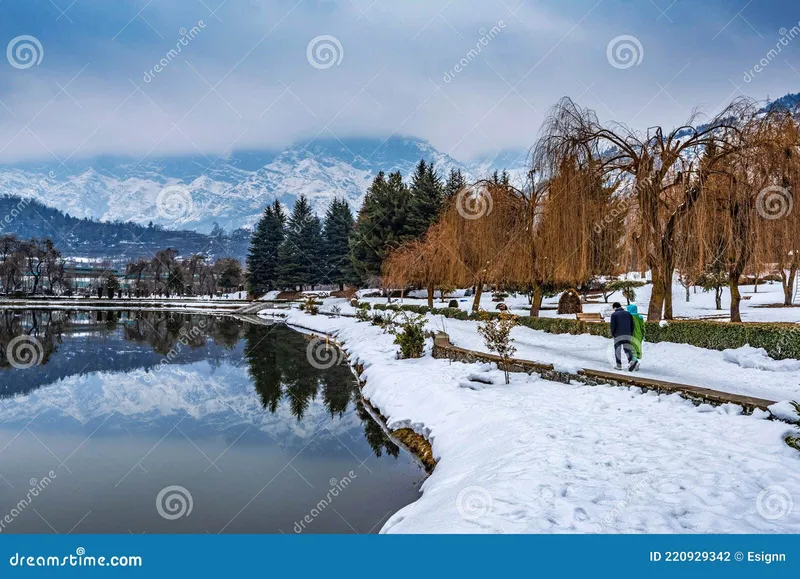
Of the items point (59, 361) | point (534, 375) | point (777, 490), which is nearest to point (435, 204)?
point (59, 361)

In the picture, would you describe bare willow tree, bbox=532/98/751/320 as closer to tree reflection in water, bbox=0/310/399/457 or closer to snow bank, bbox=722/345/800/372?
snow bank, bbox=722/345/800/372

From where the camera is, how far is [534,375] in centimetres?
1171

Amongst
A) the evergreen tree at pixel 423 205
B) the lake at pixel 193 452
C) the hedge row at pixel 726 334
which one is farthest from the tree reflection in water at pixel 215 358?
the evergreen tree at pixel 423 205

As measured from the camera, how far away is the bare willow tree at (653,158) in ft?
43.9

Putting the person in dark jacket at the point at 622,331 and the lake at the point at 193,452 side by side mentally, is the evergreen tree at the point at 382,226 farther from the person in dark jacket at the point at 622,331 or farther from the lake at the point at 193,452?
the person in dark jacket at the point at 622,331

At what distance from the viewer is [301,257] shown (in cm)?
6450

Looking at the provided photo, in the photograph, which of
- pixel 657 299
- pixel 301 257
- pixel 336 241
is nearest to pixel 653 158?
pixel 657 299

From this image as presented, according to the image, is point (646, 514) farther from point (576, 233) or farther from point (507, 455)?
point (576, 233)

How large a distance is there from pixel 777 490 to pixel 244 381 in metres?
14.8

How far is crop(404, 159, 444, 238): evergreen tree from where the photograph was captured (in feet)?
149

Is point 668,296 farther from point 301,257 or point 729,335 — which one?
point 301,257

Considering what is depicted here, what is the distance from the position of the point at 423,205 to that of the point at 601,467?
4104 centimetres

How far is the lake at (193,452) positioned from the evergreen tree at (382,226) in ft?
87.6

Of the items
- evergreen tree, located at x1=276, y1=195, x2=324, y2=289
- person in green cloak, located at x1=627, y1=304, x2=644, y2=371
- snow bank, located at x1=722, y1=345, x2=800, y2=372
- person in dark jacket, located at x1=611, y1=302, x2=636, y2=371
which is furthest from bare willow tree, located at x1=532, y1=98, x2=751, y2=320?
evergreen tree, located at x1=276, y1=195, x2=324, y2=289
